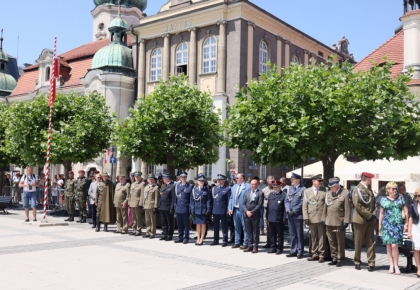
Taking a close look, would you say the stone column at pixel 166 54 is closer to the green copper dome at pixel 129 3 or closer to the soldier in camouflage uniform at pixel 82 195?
the soldier in camouflage uniform at pixel 82 195

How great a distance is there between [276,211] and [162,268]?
11.5 feet

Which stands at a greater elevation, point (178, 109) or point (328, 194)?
point (178, 109)

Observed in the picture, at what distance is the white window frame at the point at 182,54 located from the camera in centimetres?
2958

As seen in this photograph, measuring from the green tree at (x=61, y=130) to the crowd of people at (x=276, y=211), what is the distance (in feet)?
15.5

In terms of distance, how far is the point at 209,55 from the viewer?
28.4 meters

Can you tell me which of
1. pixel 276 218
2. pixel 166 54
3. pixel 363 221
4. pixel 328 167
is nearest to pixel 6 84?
pixel 166 54

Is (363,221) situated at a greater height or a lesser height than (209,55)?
lesser

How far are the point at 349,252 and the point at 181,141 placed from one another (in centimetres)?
818

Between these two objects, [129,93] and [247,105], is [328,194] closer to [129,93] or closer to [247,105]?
[247,105]

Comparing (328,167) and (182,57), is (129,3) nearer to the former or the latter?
(182,57)

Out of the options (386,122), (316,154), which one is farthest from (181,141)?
(386,122)

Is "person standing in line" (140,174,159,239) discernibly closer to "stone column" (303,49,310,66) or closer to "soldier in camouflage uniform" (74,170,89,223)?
"soldier in camouflage uniform" (74,170,89,223)

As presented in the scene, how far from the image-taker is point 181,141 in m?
18.3

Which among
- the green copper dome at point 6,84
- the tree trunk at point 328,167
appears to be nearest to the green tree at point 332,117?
the tree trunk at point 328,167
